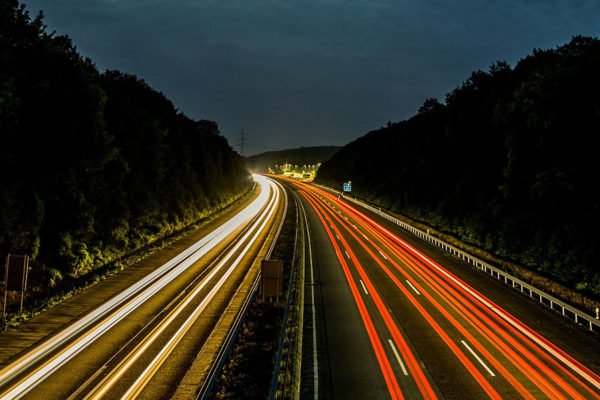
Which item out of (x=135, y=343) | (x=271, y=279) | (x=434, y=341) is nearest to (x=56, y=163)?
(x=135, y=343)

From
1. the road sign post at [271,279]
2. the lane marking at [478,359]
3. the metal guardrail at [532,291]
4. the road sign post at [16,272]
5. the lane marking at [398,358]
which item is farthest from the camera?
the road sign post at [271,279]

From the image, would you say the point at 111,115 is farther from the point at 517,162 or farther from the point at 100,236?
the point at 517,162

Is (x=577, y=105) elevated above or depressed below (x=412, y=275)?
above

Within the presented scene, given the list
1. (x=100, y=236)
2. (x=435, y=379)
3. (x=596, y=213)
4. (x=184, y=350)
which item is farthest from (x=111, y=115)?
(x=596, y=213)

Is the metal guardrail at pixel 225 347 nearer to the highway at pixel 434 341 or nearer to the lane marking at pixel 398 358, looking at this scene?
the highway at pixel 434 341

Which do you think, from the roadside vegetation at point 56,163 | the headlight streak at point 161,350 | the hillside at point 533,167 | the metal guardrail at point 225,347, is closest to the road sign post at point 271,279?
the metal guardrail at point 225,347

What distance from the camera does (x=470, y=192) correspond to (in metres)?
38.1

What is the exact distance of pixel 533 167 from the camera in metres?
26.5

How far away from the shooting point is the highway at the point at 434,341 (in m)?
10.6

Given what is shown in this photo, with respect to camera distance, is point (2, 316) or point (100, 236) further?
point (100, 236)

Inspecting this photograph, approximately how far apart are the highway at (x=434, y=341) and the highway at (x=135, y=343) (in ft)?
14.5

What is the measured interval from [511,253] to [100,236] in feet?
101

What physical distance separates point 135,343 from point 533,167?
28407 millimetres

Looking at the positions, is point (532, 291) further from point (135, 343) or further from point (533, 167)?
point (135, 343)
